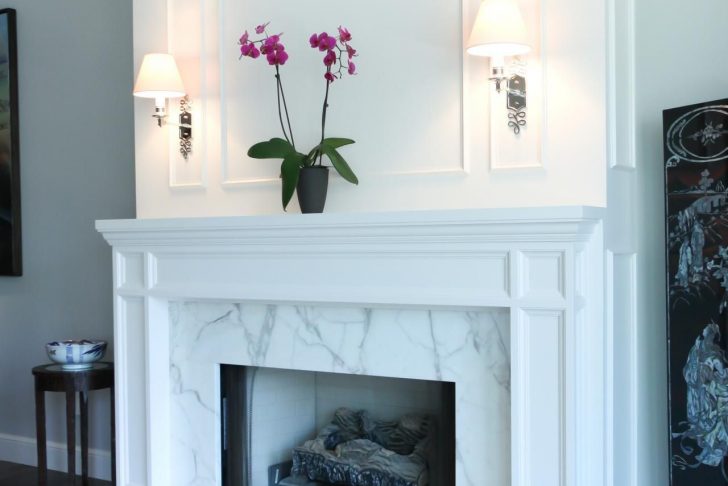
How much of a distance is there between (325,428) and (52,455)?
75.0 inches

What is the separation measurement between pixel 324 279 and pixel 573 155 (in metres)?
0.92

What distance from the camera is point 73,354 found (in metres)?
3.99

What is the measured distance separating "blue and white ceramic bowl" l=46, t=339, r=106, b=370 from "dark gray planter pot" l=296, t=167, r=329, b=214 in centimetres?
150

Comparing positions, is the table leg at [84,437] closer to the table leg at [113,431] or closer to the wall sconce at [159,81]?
the table leg at [113,431]

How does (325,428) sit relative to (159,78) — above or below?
below

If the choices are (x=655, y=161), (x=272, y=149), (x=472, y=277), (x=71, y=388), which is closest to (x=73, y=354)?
(x=71, y=388)

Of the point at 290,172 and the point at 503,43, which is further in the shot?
the point at 290,172

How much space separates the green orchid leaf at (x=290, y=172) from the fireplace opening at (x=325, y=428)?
0.77 m

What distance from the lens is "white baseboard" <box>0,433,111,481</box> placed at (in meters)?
4.42

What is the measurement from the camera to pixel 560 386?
2.60 meters

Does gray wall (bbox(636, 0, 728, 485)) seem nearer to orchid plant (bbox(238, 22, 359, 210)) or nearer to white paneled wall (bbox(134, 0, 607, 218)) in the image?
white paneled wall (bbox(134, 0, 607, 218))

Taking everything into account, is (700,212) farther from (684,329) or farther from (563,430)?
(563,430)

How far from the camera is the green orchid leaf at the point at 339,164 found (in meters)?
3.04

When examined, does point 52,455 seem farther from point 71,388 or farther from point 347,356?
point 347,356
